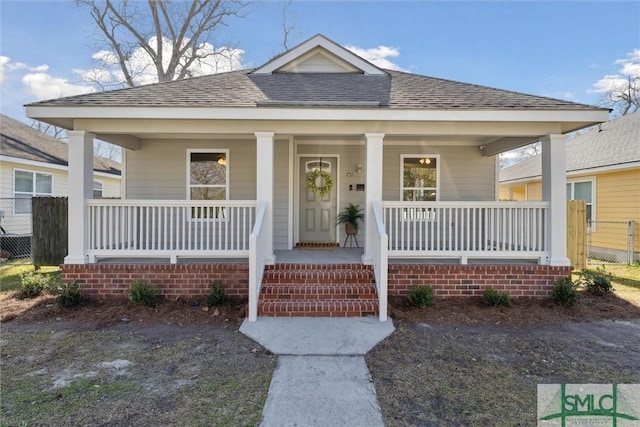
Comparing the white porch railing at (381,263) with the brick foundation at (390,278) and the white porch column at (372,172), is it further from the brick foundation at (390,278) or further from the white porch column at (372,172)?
the brick foundation at (390,278)

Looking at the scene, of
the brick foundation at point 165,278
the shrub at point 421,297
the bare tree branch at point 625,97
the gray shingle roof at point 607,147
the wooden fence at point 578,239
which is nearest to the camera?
the shrub at point 421,297

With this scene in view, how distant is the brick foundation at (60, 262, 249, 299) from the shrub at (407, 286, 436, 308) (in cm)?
267

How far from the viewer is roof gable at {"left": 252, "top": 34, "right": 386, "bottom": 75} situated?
8.34m

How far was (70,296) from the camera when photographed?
563 cm

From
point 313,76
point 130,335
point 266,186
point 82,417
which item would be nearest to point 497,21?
point 313,76

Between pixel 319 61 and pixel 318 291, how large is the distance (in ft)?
18.7

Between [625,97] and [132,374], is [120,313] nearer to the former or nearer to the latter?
[132,374]

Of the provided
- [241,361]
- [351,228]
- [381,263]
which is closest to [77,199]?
[241,361]

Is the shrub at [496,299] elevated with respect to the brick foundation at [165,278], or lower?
lower

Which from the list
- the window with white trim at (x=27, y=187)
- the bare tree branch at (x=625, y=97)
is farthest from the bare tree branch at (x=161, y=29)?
the bare tree branch at (x=625, y=97)

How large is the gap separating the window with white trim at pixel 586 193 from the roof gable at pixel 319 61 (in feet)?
28.0

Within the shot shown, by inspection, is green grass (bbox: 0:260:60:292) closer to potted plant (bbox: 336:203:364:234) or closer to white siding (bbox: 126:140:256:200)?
white siding (bbox: 126:140:256:200)

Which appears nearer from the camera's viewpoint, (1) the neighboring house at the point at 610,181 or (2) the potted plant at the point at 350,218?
(2) the potted plant at the point at 350,218

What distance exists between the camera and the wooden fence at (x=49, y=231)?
8.41m
